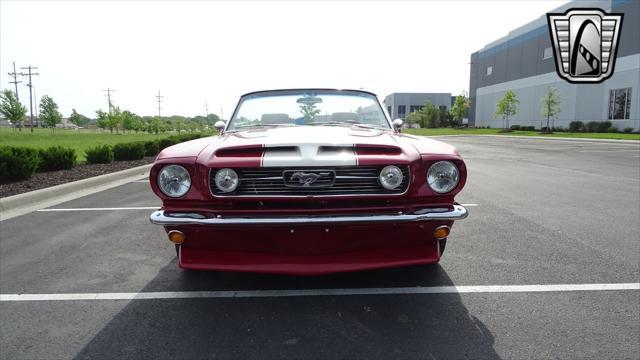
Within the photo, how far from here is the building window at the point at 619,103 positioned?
36.8 m

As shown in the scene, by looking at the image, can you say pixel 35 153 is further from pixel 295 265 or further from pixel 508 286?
pixel 508 286

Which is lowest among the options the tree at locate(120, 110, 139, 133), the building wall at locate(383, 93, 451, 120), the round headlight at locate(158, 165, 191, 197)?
the round headlight at locate(158, 165, 191, 197)

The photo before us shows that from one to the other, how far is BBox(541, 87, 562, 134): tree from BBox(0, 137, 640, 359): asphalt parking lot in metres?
43.8

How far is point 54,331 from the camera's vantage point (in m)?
2.51

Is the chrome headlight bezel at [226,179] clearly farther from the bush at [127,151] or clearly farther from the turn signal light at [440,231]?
the bush at [127,151]

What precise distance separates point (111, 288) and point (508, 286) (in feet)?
9.94

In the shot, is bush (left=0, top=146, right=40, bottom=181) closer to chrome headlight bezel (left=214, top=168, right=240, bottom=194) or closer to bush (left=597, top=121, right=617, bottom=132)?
chrome headlight bezel (left=214, top=168, right=240, bottom=194)

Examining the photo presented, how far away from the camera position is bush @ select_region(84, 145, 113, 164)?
11.2 metres

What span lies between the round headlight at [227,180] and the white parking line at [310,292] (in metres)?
0.90

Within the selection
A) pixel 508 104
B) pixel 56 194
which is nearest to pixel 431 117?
pixel 508 104

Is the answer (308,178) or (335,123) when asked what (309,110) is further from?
(308,178)

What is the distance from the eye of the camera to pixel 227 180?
2549mm

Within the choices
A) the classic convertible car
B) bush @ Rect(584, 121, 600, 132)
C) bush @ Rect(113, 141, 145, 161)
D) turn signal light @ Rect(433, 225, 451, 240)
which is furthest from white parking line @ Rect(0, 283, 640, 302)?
bush @ Rect(584, 121, 600, 132)

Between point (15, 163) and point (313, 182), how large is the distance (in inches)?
Answer: 298
